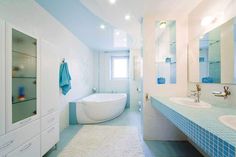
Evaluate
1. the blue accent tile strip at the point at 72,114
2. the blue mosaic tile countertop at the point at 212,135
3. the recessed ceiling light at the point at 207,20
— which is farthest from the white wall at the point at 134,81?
the blue mosaic tile countertop at the point at 212,135

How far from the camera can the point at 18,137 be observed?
55.1 inches

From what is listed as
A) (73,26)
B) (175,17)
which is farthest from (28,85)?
(175,17)

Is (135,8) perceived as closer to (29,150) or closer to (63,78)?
(63,78)

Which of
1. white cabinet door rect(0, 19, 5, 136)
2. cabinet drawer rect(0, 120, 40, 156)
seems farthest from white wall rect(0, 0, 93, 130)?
cabinet drawer rect(0, 120, 40, 156)

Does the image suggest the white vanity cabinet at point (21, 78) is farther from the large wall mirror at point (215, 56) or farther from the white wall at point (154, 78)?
the large wall mirror at point (215, 56)

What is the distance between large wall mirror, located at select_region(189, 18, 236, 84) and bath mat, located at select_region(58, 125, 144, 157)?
1.53m

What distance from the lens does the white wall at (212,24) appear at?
151 centimetres

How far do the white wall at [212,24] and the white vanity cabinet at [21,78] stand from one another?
232cm

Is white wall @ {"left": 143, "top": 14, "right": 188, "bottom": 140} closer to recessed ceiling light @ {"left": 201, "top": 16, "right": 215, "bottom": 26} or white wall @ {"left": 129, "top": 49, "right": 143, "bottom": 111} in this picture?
recessed ceiling light @ {"left": 201, "top": 16, "right": 215, "bottom": 26}

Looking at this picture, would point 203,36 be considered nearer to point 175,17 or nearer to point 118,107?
point 175,17

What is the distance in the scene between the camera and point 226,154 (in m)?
0.69

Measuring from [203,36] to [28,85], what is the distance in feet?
8.47

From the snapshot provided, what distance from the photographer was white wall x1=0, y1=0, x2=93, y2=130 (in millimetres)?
1775

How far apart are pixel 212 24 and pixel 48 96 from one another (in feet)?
8.41
